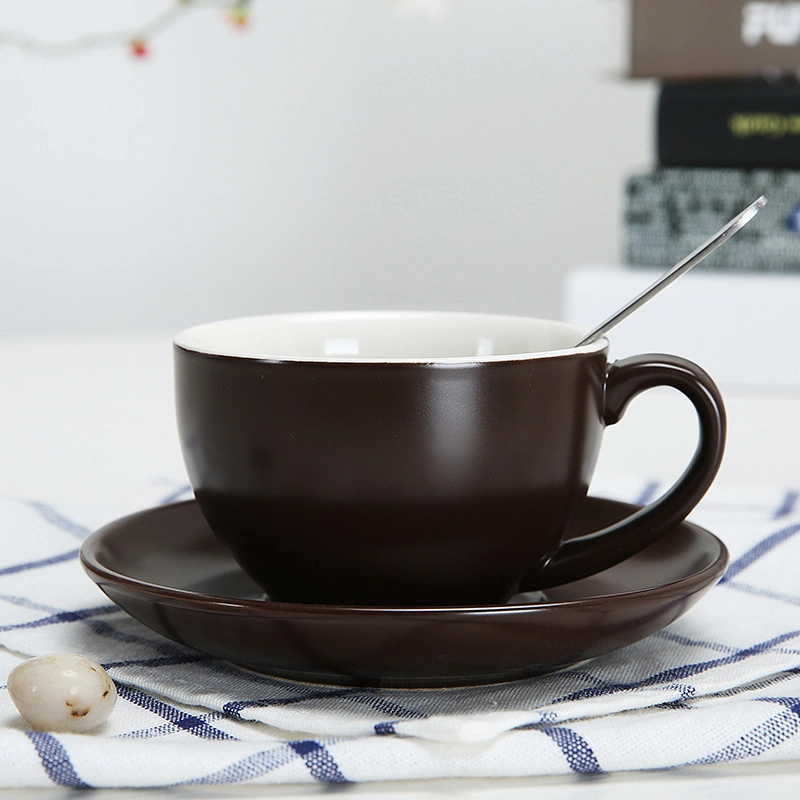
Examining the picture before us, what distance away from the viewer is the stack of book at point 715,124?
1192 millimetres

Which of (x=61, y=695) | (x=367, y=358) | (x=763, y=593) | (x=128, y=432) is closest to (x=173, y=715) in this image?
(x=61, y=695)

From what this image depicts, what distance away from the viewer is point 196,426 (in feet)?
1.27

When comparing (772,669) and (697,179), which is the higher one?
(697,179)

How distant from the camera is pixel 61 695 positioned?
32 cm

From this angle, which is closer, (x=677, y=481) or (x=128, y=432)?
(x=677, y=481)

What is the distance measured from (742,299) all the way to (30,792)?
938mm

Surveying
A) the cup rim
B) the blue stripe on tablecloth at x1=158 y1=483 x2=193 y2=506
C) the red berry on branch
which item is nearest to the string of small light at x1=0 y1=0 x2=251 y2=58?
the red berry on branch

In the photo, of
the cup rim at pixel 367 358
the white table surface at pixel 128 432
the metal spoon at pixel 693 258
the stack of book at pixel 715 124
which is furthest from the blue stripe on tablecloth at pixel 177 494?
the stack of book at pixel 715 124

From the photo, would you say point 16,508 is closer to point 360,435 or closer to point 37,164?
point 360,435

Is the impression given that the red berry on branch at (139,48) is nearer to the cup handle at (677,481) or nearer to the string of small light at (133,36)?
the string of small light at (133,36)

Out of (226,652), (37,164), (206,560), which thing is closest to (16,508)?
(206,560)

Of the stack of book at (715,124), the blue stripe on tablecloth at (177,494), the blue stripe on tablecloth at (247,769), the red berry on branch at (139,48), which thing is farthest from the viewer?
the red berry on branch at (139,48)

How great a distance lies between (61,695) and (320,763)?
75 mm

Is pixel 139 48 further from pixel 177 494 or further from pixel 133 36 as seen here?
pixel 177 494
